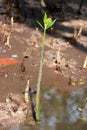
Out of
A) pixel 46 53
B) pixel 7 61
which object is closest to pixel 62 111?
pixel 7 61

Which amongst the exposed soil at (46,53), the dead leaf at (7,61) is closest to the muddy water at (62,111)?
the exposed soil at (46,53)

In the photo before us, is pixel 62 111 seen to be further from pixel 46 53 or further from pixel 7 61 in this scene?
pixel 46 53

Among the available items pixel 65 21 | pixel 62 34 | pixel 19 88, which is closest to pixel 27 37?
pixel 62 34

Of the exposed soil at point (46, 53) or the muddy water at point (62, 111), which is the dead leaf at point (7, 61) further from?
the muddy water at point (62, 111)

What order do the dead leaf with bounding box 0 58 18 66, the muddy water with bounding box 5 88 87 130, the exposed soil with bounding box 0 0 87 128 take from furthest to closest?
the dead leaf with bounding box 0 58 18 66 < the exposed soil with bounding box 0 0 87 128 < the muddy water with bounding box 5 88 87 130

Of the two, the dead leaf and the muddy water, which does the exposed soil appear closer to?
the dead leaf

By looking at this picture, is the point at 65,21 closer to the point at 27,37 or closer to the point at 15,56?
the point at 27,37

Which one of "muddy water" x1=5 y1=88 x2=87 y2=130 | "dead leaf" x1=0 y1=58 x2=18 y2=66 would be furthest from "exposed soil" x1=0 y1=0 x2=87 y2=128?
"muddy water" x1=5 y1=88 x2=87 y2=130
